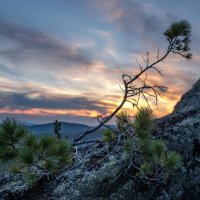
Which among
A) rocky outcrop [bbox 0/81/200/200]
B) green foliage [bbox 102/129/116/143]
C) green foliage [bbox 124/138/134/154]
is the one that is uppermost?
green foliage [bbox 102/129/116/143]

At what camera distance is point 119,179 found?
884 centimetres

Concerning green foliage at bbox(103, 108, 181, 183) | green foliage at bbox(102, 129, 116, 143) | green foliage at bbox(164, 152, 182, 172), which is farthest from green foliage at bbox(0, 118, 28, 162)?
green foliage at bbox(164, 152, 182, 172)

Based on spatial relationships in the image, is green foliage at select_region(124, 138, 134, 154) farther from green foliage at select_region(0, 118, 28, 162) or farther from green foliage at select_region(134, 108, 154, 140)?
green foliage at select_region(0, 118, 28, 162)

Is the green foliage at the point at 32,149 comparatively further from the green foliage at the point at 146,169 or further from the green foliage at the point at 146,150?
the green foliage at the point at 146,169

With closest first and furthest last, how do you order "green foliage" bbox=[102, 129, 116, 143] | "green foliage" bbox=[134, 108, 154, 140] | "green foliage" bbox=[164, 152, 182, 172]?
"green foliage" bbox=[164, 152, 182, 172], "green foliage" bbox=[134, 108, 154, 140], "green foliage" bbox=[102, 129, 116, 143]

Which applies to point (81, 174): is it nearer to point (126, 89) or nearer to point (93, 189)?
point (93, 189)

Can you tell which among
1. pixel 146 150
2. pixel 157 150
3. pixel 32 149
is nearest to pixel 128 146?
pixel 146 150

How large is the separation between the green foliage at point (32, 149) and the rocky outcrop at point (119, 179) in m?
0.34

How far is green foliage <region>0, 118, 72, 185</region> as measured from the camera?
9646mm

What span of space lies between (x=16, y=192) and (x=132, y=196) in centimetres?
316

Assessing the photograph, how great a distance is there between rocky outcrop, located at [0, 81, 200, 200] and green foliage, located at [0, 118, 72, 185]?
34 cm

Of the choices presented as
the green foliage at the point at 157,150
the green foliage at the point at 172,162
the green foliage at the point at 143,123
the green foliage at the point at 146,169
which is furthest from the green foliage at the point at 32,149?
the green foliage at the point at 172,162

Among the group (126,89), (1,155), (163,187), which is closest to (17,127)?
(1,155)

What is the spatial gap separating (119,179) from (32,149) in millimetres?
2303
